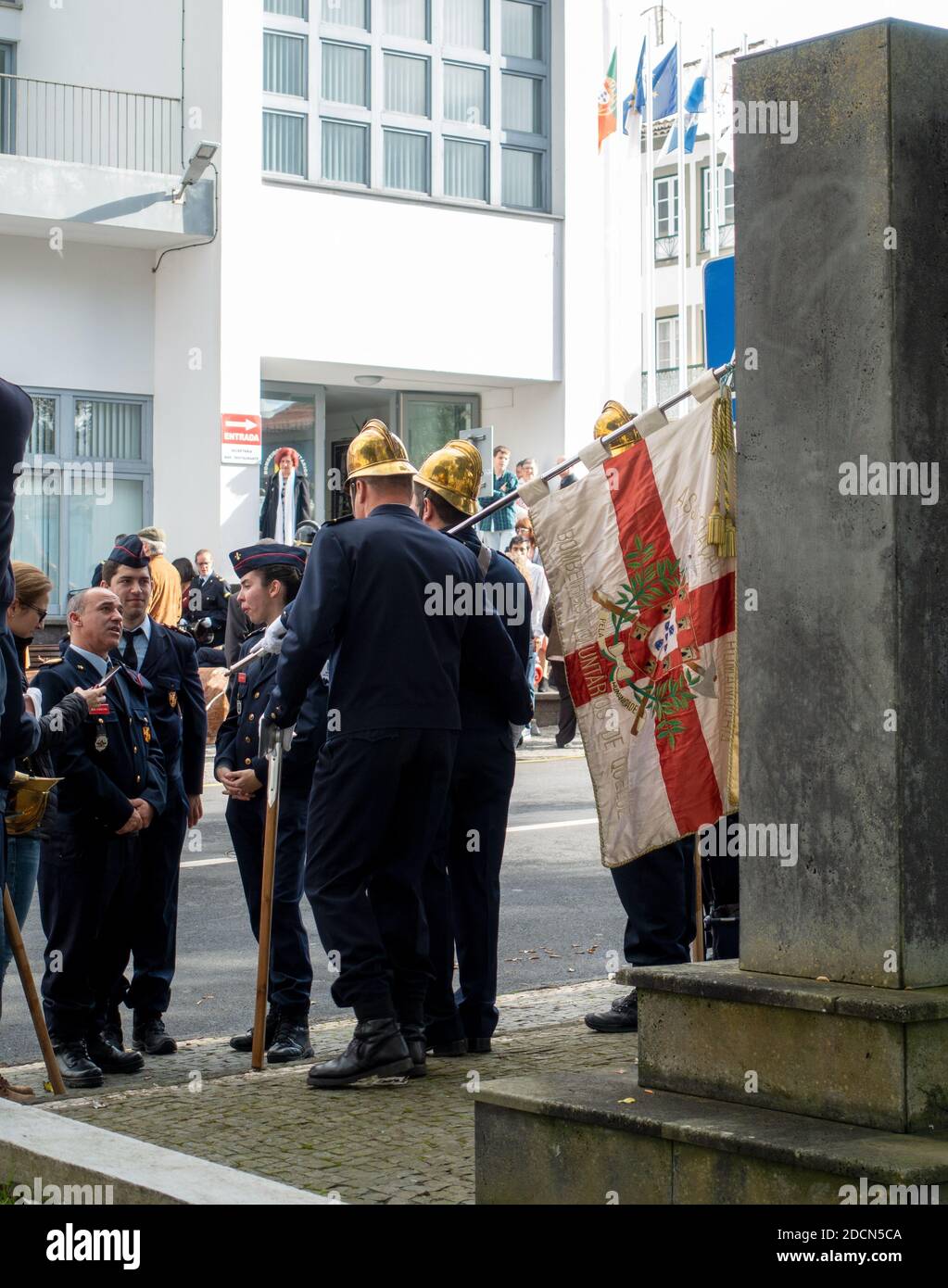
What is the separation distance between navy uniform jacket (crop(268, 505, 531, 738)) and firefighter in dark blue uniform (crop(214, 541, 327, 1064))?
0.45m

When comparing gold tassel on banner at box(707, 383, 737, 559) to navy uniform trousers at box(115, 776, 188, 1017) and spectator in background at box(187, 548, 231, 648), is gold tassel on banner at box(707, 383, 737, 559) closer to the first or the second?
navy uniform trousers at box(115, 776, 188, 1017)

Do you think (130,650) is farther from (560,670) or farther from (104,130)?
(104,130)

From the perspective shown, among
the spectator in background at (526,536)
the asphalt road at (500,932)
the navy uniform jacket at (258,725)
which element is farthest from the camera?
the spectator in background at (526,536)

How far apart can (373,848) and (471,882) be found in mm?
706

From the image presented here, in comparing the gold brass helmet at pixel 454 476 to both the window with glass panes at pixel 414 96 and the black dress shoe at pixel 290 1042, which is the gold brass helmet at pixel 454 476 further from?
the window with glass panes at pixel 414 96

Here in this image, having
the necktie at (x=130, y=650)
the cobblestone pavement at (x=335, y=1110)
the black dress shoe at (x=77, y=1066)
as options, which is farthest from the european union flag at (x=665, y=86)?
the black dress shoe at (x=77, y=1066)

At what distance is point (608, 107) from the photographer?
2823 centimetres

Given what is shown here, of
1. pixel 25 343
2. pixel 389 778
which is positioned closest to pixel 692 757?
pixel 389 778

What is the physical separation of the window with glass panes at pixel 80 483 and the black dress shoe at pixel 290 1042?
707 inches

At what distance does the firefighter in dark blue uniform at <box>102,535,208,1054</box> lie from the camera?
767 centimetres

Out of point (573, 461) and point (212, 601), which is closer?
point (573, 461)

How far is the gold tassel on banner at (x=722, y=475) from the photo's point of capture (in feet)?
20.7

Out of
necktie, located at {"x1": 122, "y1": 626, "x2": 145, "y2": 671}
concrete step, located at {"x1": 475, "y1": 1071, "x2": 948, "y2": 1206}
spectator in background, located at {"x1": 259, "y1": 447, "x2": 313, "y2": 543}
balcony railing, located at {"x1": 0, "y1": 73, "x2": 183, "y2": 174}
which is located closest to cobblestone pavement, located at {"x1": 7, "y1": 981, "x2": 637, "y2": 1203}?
concrete step, located at {"x1": 475, "y1": 1071, "x2": 948, "y2": 1206}

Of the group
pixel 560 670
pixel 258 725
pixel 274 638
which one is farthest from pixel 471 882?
pixel 560 670
